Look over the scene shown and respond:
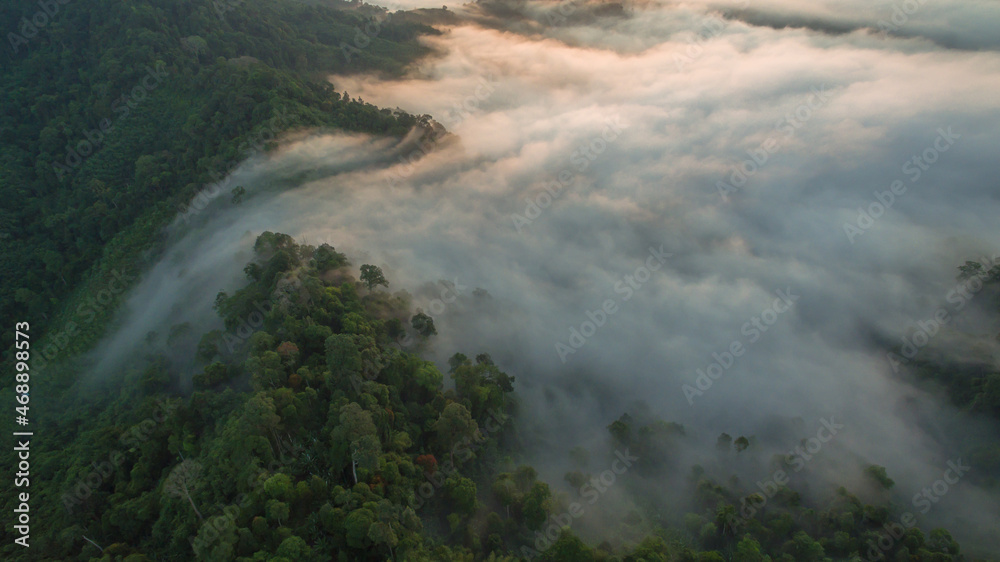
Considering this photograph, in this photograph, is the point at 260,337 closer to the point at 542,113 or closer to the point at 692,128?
the point at 542,113

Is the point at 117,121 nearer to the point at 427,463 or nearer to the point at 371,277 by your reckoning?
the point at 371,277

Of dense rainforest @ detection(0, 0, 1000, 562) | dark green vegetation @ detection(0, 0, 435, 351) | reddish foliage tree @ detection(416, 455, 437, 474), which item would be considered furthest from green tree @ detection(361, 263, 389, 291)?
dark green vegetation @ detection(0, 0, 435, 351)

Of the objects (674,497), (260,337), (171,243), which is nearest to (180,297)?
(171,243)

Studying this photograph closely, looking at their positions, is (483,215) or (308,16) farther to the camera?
(308,16)

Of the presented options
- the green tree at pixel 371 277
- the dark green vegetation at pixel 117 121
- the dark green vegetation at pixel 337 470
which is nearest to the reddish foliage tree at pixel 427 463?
the dark green vegetation at pixel 337 470

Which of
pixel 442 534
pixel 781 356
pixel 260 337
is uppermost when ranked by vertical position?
pixel 260 337
